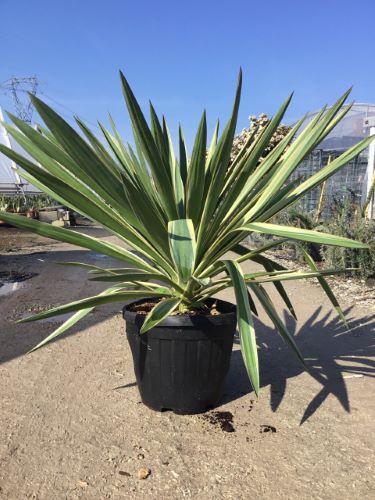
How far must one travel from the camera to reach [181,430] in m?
2.31

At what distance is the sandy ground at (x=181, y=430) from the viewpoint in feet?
6.15

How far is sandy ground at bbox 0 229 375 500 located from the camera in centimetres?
188

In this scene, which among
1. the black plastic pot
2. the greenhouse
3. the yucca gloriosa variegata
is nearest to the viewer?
the yucca gloriosa variegata

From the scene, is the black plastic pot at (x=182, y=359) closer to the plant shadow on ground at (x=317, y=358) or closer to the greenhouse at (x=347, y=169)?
the plant shadow on ground at (x=317, y=358)

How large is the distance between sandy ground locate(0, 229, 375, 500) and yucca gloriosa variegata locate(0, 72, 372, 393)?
48 centimetres

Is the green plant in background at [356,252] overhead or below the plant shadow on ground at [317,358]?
overhead

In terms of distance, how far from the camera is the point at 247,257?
247 centimetres

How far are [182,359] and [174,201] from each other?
2.70ft

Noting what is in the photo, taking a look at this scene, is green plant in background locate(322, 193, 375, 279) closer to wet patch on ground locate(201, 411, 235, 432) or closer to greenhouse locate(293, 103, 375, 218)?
greenhouse locate(293, 103, 375, 218)

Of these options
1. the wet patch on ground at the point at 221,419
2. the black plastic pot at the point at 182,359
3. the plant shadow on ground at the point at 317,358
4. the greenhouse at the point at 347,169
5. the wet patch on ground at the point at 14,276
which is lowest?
the wet patch on ground at the point at 14,276

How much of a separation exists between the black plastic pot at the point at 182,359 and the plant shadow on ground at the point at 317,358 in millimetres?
309

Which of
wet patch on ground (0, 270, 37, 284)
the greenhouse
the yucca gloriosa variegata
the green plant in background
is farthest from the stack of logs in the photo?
the yucca gloriosa variegata

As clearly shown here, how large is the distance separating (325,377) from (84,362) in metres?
1.67

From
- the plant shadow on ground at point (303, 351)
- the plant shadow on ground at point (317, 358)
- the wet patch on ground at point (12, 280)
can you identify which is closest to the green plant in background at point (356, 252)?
the plant shadow on ground at point (303, 351)
